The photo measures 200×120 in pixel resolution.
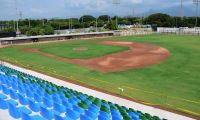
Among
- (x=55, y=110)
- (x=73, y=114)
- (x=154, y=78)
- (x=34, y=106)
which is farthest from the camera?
(x=154, y=78)

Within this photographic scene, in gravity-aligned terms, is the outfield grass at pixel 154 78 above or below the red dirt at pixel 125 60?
below

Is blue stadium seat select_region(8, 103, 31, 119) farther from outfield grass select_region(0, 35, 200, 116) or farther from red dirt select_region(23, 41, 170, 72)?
red dirt select_region(23, 41, 170, 72)

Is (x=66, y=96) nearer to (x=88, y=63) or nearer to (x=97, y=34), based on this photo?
(x=88, y=63)

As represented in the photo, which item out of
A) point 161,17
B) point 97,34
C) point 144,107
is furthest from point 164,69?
point 161,17

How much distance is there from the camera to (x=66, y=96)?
20.2 m

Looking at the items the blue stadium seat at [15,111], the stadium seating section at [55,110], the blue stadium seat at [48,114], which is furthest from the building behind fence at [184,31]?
the blue stadium seat at [15,111]

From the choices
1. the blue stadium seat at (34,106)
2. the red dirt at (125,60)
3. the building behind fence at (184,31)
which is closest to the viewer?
the blue stadium seat at (34,106)

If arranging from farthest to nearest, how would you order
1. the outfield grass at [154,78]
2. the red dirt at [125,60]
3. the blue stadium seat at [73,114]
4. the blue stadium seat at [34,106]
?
the red dirt at [125,60]
the outfield grass at [154,78]
the blue stadium seat at [34,106]
the blue stadium seat at [73,114]

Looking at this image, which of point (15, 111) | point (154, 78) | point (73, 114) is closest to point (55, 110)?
point (73, 114)

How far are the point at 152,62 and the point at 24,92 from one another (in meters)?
26.6

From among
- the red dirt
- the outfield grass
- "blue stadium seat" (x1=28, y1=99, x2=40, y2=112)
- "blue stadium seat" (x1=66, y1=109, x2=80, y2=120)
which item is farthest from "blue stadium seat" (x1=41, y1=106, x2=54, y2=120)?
the red dirt

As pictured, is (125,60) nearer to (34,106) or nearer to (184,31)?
(34,106)

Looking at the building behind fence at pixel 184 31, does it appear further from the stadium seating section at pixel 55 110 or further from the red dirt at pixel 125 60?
the stadium seating section at pixel 55 110

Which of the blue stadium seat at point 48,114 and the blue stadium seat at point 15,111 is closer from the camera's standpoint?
the blue stadium seat at point 15,111
